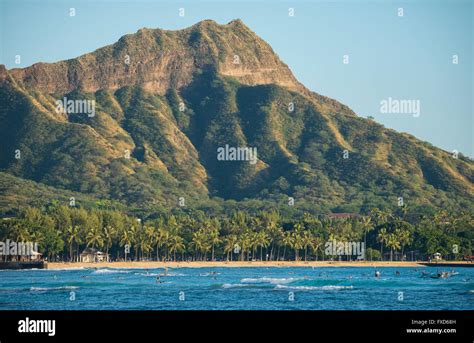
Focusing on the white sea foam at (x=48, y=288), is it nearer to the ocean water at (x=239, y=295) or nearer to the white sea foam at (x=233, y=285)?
the ocean water at (x=239, y=295)

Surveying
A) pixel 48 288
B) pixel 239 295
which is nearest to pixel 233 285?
pixel 239 295

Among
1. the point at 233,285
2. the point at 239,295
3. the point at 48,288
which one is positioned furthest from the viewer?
the point at 233,285

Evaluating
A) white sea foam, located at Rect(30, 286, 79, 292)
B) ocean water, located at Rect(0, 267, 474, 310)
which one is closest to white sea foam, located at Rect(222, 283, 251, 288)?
ocean water, located at Rect(0, 267, 474, 310)

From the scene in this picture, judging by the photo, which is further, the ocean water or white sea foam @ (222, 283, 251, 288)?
white sea foam @ (222, 283, 251, 288)

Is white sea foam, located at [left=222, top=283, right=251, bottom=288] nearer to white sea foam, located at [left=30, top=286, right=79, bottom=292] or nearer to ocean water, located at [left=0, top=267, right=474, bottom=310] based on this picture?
ocean water, located at [left=0, top=267, right=474, bottom=310]

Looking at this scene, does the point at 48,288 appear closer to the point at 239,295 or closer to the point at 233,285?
the point at 233,285

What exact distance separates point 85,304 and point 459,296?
49893 millimetres

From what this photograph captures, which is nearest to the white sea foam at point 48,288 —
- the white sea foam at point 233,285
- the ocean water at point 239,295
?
the ocean water at point 239,295

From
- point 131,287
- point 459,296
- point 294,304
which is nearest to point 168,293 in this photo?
point 131,287

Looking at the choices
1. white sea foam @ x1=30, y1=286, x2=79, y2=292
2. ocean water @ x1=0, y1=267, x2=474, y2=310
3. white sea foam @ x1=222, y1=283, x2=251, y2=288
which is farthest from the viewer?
white sea foam @ x1=222, y1=283, x2=251, y2=288

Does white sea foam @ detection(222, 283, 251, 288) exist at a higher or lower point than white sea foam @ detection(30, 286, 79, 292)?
lower
